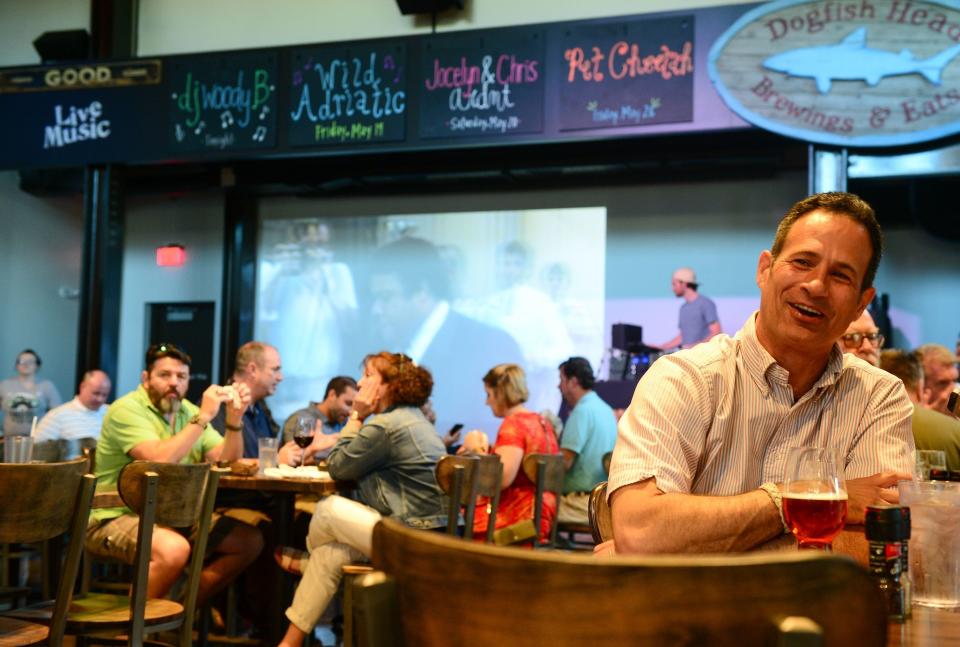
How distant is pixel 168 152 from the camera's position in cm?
805

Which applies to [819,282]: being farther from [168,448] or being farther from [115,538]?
[168,448]

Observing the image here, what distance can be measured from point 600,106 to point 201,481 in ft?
14.9

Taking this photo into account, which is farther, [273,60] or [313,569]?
[273,60]

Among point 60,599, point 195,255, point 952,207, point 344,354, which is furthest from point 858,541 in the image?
point 195,255

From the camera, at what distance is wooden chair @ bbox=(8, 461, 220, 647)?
9.75 feet

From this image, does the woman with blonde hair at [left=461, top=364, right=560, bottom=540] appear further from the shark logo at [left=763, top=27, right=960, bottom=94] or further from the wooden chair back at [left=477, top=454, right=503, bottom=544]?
the shark logo at [left=763, top=27, right=960, bottom=94]

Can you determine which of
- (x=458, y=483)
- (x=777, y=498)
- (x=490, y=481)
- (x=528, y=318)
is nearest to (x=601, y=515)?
(x=777, y=498)

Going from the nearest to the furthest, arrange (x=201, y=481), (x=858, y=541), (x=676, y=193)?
(x=858, y=541), (x=201, y=481), (x=676, y=193)

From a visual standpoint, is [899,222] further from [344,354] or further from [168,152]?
[168,152]

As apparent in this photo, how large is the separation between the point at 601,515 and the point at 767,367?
47 centimetres

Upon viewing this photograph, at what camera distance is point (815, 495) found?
1324 millimetres

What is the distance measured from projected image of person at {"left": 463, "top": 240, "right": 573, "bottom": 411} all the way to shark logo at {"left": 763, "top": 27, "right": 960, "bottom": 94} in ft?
9.50

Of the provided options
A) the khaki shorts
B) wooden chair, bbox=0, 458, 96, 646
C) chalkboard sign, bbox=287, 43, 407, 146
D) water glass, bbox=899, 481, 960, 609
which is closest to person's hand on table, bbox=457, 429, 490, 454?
the khaki shorts

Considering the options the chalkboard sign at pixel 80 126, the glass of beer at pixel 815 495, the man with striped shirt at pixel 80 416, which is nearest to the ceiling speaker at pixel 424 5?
the chalkboard sign at pixel 80 126
